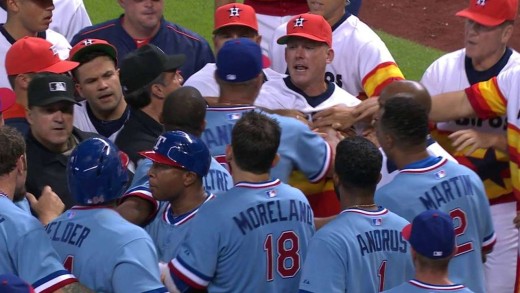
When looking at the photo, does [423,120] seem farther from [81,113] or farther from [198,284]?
[81,113]

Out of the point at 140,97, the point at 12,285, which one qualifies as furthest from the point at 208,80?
the point at 12,285

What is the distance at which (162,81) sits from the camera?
5.55 metres

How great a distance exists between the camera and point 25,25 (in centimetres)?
666

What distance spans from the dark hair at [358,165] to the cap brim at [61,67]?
1862 millimetres

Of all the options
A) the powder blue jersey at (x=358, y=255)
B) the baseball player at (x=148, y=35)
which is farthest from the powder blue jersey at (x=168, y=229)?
the baseball player at (x=148, y=35)

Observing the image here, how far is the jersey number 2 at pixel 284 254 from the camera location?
437 cm

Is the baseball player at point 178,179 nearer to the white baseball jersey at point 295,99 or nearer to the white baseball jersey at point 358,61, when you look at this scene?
the white baseball jersey at point 295,99

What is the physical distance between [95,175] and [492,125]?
9.73ft

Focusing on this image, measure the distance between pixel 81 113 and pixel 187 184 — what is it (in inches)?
65.1

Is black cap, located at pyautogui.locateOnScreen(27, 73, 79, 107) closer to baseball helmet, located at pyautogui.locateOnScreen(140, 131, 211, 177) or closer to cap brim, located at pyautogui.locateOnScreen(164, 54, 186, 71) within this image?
cap brim, located at pyautogui.locateOnScreen(164, 54, 186, 71)

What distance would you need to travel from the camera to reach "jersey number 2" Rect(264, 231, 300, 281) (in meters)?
4.37

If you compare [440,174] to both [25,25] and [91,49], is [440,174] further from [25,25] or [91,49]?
[25,25]

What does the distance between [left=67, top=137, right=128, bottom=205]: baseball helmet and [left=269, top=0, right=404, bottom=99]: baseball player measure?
8.46 ft

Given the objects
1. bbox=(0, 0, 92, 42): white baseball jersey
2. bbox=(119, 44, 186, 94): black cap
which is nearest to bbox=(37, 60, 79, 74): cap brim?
bbox=(119, 44, 186, 94): black cap
